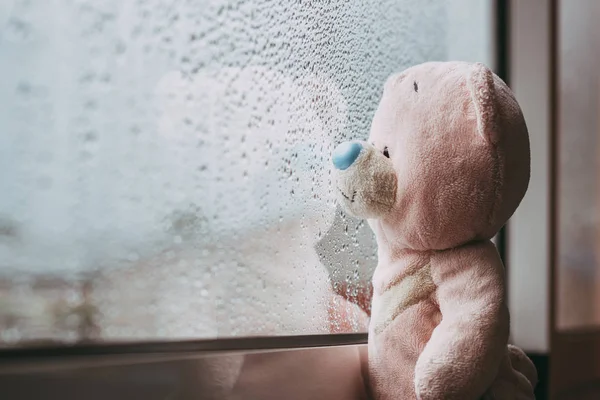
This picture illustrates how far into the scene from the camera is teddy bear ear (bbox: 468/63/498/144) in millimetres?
680

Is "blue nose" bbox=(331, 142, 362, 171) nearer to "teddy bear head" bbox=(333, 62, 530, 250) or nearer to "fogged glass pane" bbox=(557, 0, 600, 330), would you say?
"teddy bear head" bbox=(333, 62, 530, 250)

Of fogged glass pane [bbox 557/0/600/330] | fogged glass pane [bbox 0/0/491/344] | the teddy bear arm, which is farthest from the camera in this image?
fogged glass pane [bbox 557/0/600/330]

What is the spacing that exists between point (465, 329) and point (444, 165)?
0.54ft

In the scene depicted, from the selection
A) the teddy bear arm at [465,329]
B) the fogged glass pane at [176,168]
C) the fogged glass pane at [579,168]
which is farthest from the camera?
the fogged glass pane at [579,168]

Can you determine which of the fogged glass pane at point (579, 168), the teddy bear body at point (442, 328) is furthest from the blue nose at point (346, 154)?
the fogged glass pane at point (579, 168)

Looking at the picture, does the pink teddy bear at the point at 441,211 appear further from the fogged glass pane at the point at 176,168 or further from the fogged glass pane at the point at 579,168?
the fogged glass pane at the point at 579,168

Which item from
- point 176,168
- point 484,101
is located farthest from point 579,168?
point 176,168

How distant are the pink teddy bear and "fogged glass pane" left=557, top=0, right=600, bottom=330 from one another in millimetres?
772

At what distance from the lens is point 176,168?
0.60 metres

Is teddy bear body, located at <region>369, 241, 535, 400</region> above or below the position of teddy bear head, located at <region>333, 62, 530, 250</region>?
below

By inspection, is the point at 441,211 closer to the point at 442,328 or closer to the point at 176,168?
the point at 442,328

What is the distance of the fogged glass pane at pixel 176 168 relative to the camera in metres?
0.48

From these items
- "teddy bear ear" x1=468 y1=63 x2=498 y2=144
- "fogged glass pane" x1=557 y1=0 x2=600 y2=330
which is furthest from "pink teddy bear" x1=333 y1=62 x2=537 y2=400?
"fogged glass pane" x1=557 y1=0 x2=600 y2=330

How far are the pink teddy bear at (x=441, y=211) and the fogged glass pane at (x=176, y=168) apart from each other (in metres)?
0.09
